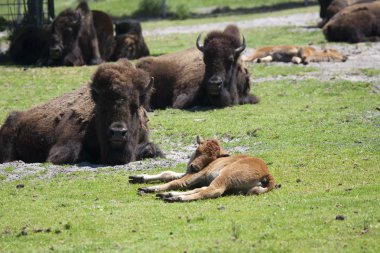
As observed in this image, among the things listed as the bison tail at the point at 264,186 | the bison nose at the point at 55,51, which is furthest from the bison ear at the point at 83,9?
the bison tail at the point at 264,186

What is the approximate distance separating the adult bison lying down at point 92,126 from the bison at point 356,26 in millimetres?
16864

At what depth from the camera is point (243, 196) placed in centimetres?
1105

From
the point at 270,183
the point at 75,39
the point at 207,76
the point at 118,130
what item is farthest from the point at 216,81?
the point at 75,39

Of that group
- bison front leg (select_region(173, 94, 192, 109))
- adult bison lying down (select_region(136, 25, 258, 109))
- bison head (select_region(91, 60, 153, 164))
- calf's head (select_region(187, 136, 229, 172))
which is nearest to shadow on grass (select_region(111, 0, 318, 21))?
adult bison lying down (select_region(136, 25, 258, 109))

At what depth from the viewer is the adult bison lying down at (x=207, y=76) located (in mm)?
20312

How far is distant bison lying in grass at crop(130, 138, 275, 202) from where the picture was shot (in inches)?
431

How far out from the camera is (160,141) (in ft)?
52.9

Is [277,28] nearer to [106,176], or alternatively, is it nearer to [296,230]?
[106,176]

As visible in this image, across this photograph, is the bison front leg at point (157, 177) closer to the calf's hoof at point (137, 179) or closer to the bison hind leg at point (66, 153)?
the calf's hoof at point (137, 179)

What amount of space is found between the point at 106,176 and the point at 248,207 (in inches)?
121

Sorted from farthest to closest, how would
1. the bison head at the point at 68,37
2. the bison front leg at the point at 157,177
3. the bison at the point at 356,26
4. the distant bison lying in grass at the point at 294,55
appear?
the bison at the point at 356,26 → the bison head at the point at 68,37 → the distant bison lying in grass at the point at 294,55 → the bison front leg at the point at 157,177

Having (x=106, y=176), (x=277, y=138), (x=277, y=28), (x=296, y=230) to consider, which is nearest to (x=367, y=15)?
(x=277, y=28)

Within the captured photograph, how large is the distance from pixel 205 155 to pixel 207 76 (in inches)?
348

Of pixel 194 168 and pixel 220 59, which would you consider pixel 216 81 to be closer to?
pixel 220 59
